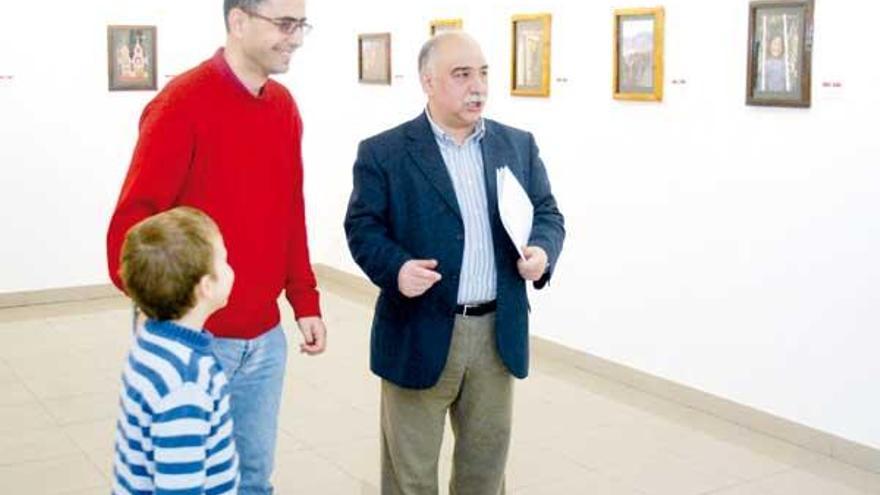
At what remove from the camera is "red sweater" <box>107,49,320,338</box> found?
2.50m

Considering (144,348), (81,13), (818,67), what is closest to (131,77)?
(81,13)

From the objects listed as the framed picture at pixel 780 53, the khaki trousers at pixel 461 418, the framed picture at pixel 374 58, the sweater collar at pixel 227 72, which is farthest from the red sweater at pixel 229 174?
the framed picture at pixel 374 58

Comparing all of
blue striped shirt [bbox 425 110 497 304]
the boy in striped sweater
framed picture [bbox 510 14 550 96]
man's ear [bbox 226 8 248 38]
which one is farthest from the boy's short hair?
framed picture [bbox 510 14 550 96]

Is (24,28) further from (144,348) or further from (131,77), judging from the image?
(144,348)

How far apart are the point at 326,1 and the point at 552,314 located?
11.4ft

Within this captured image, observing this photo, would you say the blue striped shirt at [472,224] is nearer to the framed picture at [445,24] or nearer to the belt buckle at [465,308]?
the belt buckle at [465,308]

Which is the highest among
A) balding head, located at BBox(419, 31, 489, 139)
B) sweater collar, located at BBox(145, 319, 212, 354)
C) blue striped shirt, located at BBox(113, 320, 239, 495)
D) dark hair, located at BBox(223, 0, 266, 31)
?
dark hair, located at BBox(223, 0, 266, 31)

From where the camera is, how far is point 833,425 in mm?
4543

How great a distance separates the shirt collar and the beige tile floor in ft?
5.68

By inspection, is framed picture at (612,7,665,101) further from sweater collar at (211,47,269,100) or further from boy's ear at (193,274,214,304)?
boy's ear at (193,274,214,304)

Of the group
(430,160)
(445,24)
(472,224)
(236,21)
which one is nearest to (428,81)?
(430,160)

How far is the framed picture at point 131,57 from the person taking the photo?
7699 mm

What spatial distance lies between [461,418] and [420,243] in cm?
52

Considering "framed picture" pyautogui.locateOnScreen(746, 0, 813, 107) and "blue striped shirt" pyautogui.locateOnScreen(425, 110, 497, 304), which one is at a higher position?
"framed picture" pyautogui.locateOnScreen(746, 0, 813, 107)
